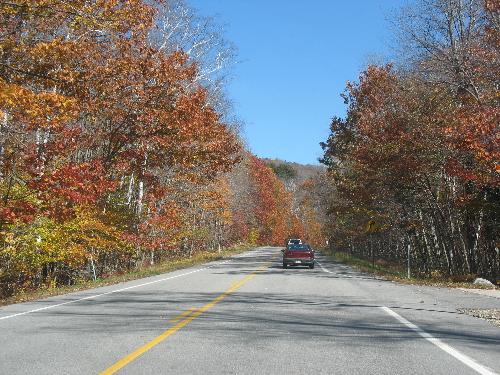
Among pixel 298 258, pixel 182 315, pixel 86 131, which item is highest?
pixel 86 131

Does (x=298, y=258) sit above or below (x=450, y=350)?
above

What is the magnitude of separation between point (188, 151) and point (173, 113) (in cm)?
243

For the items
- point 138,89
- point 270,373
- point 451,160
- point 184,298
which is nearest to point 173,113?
point 138,89

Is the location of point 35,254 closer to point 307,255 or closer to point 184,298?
point 184,298

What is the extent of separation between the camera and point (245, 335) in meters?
9.53

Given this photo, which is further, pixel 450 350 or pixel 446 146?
pixel 446 146

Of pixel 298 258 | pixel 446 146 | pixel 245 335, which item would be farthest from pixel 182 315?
pixel 298 258

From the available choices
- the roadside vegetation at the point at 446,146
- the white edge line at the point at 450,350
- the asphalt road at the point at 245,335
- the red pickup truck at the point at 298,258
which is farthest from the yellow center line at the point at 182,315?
the red pickup truck at the point at 298,258

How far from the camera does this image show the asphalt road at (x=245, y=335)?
23.8 ft

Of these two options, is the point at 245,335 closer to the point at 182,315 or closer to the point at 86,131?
the point at 182,315

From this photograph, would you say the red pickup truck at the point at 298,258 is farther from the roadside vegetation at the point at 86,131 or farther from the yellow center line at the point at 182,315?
the yellow center line at the point at 182,315

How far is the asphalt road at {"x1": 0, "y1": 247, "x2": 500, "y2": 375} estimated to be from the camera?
7262mm

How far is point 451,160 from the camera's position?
24141mm

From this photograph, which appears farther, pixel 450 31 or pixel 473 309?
pixel 450 31
